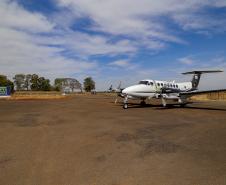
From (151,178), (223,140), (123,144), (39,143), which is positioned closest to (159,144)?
(123,144)

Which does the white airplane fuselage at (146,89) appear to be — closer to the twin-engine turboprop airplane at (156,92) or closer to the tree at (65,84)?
the twin-engine turboprop airplane at (156,92)

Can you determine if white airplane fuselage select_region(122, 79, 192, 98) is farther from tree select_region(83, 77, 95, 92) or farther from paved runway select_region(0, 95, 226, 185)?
tree select_region(83, 77, 95, 92)

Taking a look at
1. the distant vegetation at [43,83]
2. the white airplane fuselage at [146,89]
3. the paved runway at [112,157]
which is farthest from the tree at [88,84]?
the paved runway at [112,157]

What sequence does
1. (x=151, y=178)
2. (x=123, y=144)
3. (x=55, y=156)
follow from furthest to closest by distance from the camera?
(x=123, y=144) → (x=55, y=156) → (x=151, y=178)

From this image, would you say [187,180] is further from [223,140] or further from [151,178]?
[223,140]

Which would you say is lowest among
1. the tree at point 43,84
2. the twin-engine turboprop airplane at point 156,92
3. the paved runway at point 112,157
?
the paved runway at point 112,157

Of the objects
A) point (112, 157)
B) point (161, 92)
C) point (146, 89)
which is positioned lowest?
point (112, 157)

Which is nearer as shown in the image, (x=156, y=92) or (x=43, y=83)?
(x=156, y=92)

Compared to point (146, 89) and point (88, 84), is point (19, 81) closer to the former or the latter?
point (88, 84)

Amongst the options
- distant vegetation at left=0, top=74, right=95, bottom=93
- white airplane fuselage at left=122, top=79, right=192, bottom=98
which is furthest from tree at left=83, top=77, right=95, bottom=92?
white airplane fuselage at left=122, top=79, right=192, bottom=98

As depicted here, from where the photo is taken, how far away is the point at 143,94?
1094 inches

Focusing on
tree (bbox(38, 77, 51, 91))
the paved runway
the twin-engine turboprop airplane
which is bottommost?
the paved runway

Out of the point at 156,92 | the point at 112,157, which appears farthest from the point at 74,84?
the point at 112,157

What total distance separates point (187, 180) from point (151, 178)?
2.63 ft
